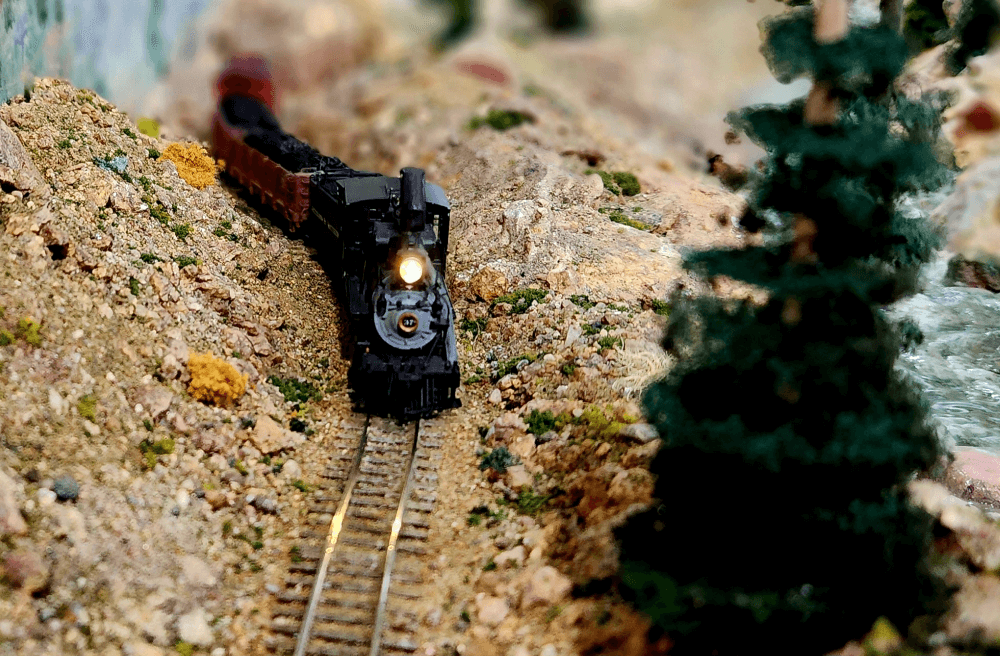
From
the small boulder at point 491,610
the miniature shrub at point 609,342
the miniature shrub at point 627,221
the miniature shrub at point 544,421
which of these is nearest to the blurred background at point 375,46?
the miniature shrub at point 627,221

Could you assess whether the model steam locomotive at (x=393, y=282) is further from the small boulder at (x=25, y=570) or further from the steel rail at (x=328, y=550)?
the small boulder at (x=25, y=570)

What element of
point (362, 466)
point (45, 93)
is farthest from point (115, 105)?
point (362, 466)

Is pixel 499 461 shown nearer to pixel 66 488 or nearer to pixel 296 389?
pixel 296 389

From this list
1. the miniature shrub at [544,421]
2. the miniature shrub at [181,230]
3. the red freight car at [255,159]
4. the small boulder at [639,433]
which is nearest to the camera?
the small boulder at [639,433]

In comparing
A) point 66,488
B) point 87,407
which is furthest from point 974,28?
point 87,407

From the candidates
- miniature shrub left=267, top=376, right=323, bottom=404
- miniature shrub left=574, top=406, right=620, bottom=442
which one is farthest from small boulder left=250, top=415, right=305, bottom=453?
miniature shrub left=574, top=406, right=620, bottom=442

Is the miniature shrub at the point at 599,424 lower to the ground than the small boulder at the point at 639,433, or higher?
higher

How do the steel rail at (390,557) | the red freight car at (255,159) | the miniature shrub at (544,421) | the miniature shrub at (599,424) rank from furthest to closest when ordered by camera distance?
the red freight car at (255,159) < the miniature shrub at (544,421) < the miniature shrub at (599,424) < the steel rail at (390,557)
